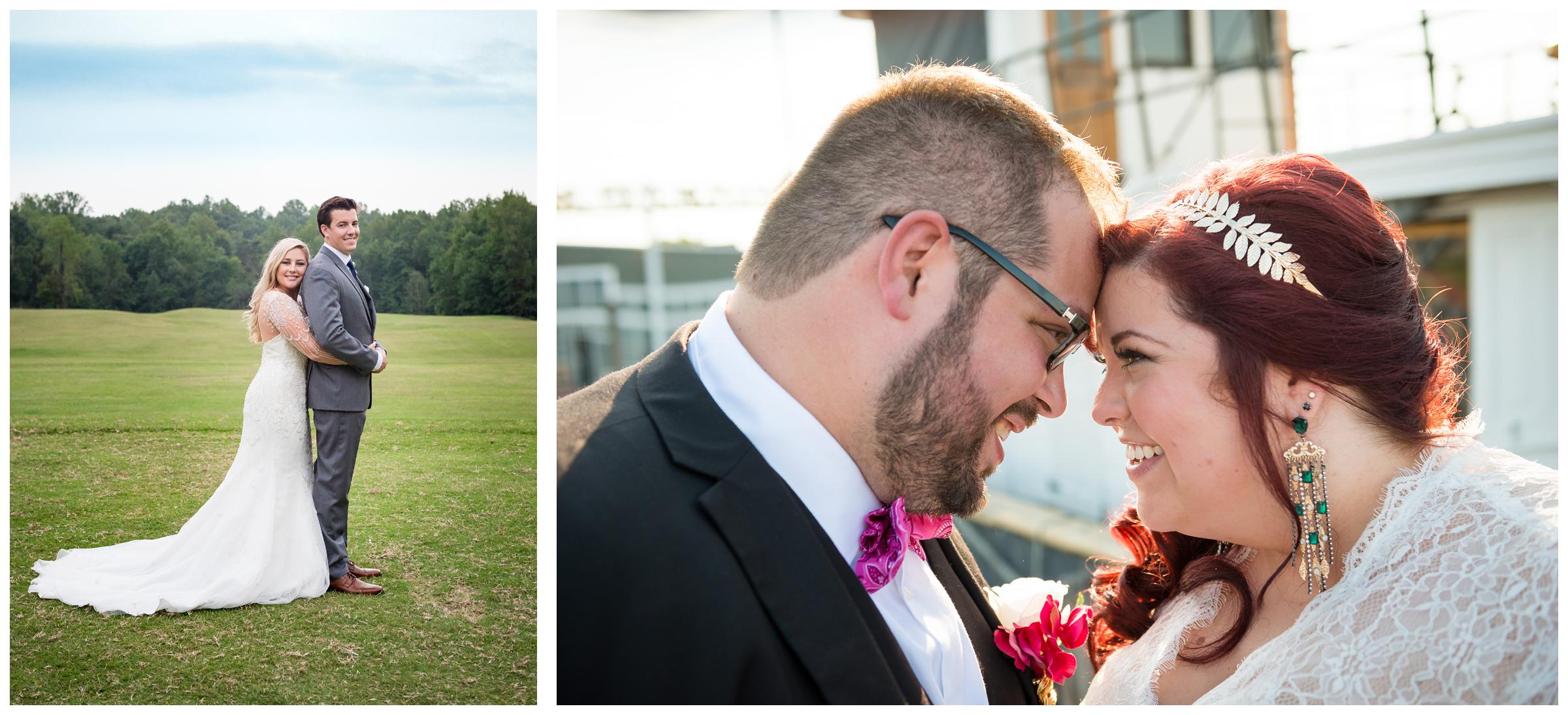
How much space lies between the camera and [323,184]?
237 cm

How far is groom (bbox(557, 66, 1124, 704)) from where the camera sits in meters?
1.63

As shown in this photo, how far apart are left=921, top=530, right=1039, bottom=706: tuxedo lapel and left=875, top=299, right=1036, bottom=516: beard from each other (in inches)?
12.7

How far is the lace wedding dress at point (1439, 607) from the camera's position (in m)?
1.79

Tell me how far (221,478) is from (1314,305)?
2.53 metres

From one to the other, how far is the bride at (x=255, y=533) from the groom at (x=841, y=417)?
85 cm

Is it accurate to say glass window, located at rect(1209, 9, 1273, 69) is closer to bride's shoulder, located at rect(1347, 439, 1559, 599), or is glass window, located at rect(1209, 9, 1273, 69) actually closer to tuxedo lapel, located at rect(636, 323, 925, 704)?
bride's shoulder, located at rect(1347, 439, 1559, 599)

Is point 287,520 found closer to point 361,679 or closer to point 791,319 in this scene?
point 361,679

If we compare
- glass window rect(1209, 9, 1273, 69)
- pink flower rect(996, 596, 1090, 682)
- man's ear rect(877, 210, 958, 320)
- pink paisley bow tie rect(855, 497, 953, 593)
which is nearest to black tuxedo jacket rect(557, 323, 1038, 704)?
pink paisley bow tie rect(855, 497, 953, 593)

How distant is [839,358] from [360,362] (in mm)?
1247

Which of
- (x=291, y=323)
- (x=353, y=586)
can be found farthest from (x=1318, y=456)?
(x=291, y=323)

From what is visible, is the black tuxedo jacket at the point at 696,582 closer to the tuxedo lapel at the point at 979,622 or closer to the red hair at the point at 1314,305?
the tuxedo lapel at the point at 979,622

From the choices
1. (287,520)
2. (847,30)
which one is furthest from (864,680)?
(847,30)
